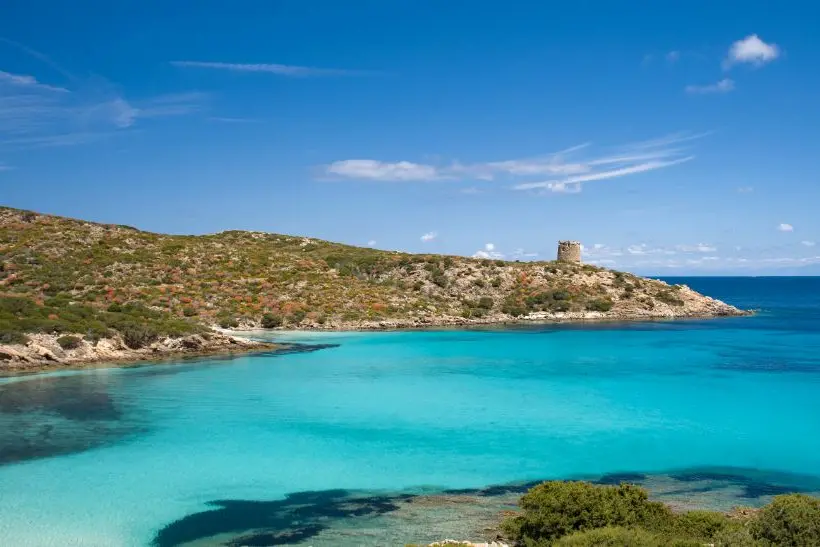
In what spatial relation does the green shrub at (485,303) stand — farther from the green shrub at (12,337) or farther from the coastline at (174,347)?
the green shrub at (12,337)

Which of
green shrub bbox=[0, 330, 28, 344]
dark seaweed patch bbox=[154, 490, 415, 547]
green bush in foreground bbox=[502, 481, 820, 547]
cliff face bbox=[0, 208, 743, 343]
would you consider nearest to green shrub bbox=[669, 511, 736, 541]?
green bush in foreground bbox=[502, 481, 820, 547]

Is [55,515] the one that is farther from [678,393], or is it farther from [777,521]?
[678,393]

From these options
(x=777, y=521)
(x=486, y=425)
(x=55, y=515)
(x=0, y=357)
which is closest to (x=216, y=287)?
(x=0, y=357)

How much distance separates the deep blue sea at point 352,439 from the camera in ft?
46.6

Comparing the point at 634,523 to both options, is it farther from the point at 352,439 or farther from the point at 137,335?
the point at 137,335

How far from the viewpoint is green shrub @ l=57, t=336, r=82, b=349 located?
3650cm

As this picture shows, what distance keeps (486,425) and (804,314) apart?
80553 millimetres

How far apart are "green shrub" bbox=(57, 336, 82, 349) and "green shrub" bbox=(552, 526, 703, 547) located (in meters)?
34.3

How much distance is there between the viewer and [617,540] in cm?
957

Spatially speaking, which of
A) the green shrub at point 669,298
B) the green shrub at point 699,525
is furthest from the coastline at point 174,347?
the green shrub at point 699,525

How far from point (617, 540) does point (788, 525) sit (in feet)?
8.83

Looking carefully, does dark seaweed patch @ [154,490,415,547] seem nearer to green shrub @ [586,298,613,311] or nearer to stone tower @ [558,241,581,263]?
green shrub @ [586,298,613,311]

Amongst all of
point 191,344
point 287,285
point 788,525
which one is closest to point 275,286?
point 287,285

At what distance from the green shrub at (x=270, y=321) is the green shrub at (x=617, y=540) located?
52134mm
